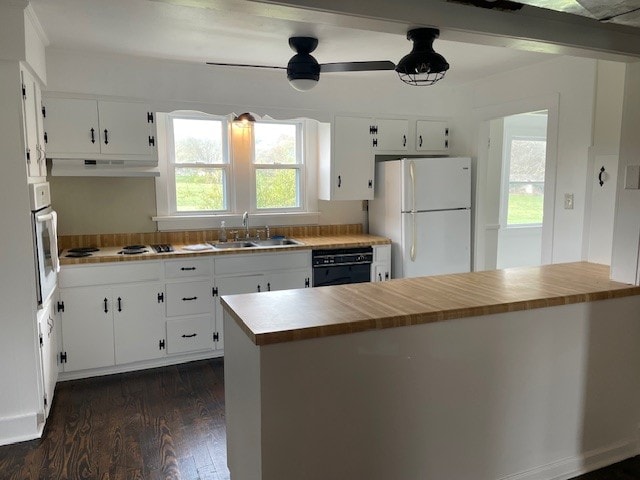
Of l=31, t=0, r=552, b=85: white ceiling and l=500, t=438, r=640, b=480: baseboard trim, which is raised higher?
l=31, t=0, r=552, b=85: white ceiling

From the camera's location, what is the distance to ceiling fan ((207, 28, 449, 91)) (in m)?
2.12

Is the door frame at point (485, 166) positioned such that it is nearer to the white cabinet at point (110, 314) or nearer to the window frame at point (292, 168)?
Answer: the window frame at point (292, 168)

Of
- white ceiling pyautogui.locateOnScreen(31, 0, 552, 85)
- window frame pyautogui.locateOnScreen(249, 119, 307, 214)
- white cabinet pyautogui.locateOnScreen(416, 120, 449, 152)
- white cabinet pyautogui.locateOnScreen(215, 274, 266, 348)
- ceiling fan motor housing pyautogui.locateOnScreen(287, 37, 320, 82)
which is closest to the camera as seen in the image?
white ceiling pyautogui.locateOnScreen(31, 0, 552, 85)

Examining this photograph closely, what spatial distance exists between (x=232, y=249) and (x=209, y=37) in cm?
158

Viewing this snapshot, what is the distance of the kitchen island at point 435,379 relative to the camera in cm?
175

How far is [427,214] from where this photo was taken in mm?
4301

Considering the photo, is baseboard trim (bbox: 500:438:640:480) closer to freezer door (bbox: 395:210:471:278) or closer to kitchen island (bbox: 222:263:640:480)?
kitchen island (bbox: 222:263:640:480)

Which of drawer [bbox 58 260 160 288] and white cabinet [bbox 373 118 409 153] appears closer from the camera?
drawer [bbox 58 260 160 288]

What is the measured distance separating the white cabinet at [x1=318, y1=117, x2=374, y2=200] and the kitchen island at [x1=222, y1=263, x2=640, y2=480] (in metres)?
2.08

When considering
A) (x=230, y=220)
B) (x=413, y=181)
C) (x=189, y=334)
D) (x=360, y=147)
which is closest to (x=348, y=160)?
(x=360, y=147)

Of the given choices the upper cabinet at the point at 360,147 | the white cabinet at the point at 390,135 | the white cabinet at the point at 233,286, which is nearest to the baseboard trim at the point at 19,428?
the white cabinet at the point at 233,286

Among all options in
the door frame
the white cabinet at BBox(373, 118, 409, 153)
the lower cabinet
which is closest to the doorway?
the door frame

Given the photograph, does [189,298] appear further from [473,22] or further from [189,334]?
[473,22]

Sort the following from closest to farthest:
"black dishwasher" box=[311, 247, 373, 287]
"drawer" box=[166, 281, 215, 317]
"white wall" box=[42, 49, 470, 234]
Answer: "white wall" box=[42, 49, 470, 234] < "drawer" box=[166, 281, 215, 317] < "black dishwasher" box=[311, 247, 373, 287]
